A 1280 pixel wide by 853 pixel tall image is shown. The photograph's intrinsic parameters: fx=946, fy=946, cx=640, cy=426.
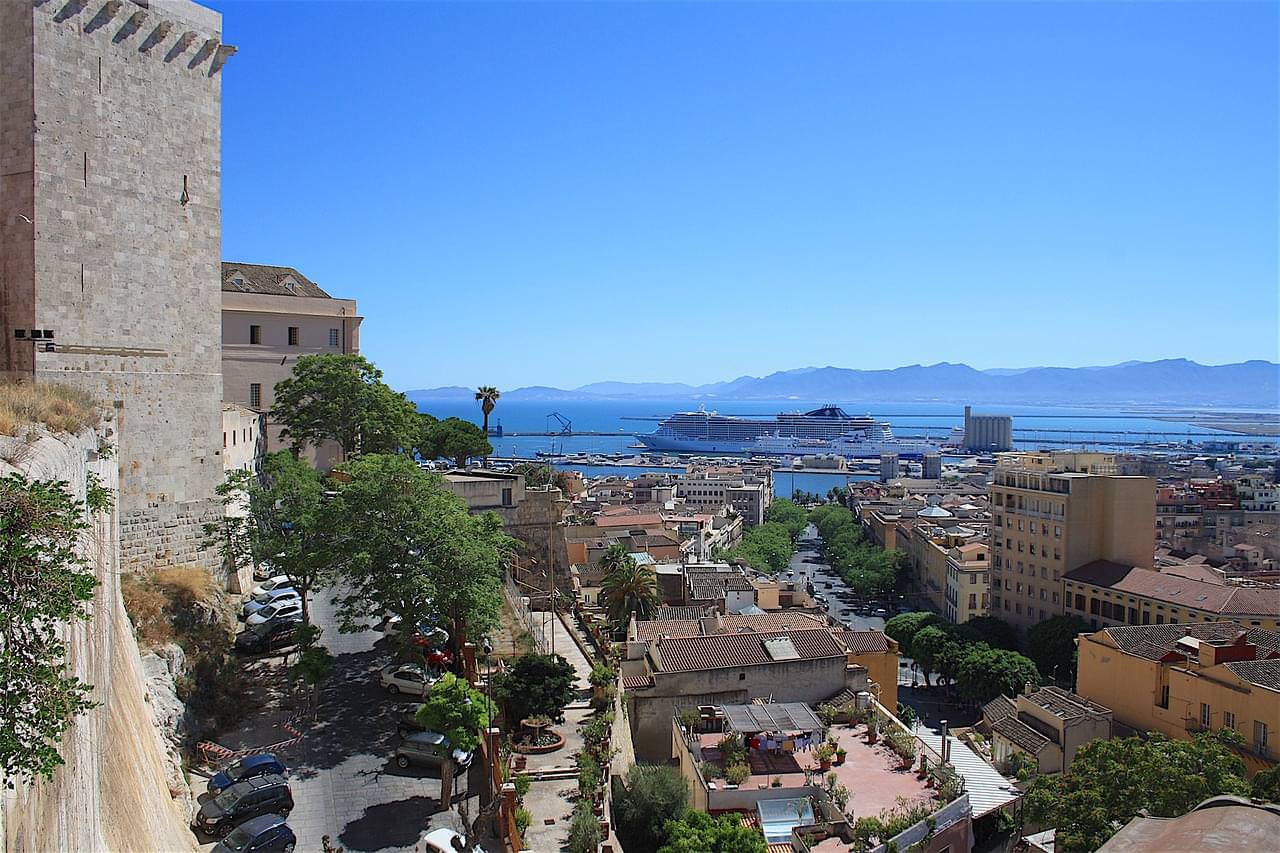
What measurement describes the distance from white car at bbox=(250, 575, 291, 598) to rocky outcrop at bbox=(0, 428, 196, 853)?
6.07 metres

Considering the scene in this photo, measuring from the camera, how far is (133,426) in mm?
17141

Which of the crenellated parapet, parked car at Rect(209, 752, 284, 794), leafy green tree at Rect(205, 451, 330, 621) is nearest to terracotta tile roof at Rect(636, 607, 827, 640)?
leafy green tree at Rect(205, 451, 330, 621)

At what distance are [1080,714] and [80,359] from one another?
27456 millimetres

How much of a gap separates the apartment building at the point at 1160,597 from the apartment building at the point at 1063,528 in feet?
3.91

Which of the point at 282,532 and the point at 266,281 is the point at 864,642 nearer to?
the point at 282,532

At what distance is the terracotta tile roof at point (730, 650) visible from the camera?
74.3 ft

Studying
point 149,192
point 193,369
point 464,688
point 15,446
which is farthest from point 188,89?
point 464,688

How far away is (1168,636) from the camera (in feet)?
105

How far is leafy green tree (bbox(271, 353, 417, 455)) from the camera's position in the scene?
28.3 meters

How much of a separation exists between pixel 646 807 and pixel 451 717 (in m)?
4.47

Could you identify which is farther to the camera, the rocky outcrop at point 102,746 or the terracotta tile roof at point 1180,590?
the terracotta tile roof at point 1180,590

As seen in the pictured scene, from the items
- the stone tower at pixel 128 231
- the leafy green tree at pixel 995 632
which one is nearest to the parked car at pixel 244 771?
the stone tower at pixel 128 231

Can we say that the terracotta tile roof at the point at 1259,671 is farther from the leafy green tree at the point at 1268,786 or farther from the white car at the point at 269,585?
the white car at the point at 269,585

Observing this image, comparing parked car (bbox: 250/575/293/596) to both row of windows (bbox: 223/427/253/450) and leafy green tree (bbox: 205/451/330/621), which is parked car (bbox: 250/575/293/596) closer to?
leafy green tree (bbox: 205/451/330/621)
